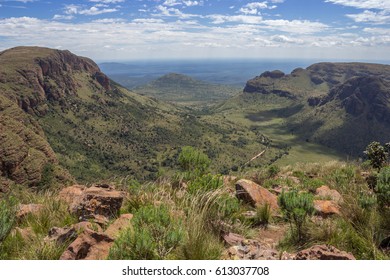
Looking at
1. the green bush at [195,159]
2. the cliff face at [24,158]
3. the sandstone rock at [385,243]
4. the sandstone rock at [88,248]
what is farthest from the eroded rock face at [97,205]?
the cliff face at [24,158]

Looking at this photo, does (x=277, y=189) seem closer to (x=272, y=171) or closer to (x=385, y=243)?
(x=272, y=171)

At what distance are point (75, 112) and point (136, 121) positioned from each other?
3645 centimetres

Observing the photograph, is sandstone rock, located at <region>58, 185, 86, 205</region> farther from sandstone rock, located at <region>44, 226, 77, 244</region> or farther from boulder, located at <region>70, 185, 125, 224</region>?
sandstone rock, located at <region>44, 226, 77, 244</region>

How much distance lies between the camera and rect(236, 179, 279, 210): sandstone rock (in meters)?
9.30

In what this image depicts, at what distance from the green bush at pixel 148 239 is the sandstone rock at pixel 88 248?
637 mm

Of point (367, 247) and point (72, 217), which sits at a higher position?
point (367, 247)

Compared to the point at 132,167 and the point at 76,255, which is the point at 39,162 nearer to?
the point at 132,167

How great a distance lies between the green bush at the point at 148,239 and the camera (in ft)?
15.0

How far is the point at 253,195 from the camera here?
30.9 feet

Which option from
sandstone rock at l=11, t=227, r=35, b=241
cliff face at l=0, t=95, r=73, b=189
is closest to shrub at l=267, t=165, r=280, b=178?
sandstone rock at l=11, t=227, r=35, b=241

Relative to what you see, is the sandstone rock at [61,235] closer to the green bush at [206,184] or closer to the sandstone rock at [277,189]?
the green bush at [206,184]

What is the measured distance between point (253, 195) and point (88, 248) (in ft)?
17.7

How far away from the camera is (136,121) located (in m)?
197

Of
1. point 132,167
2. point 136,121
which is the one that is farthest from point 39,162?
point 136,121
